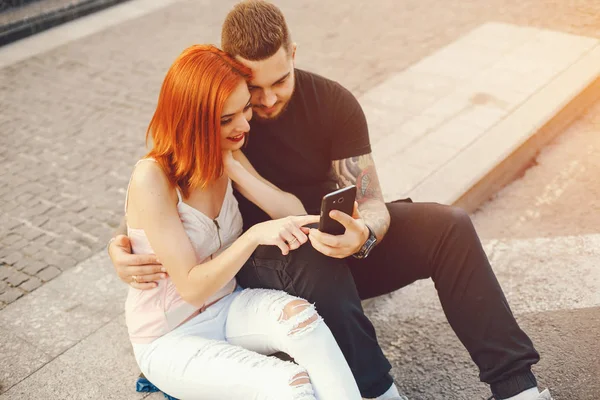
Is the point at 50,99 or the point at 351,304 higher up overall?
the point at 351,304

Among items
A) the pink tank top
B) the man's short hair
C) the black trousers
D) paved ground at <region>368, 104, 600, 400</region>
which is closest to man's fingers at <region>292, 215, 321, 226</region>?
the black trousers

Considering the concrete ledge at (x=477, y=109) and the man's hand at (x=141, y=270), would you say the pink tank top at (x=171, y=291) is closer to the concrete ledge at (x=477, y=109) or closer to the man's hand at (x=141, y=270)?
the man's hand at (x=141, y=270)

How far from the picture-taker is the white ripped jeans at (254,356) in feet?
8.01

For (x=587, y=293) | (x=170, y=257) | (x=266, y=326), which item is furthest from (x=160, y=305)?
(x=587, y=293)

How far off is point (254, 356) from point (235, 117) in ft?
3.25

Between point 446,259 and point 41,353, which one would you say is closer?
point 446,259

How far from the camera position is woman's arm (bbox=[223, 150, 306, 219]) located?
9.95 feet

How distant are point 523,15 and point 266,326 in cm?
614

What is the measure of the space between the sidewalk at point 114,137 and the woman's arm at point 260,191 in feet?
3.05

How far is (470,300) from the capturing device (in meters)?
2.81

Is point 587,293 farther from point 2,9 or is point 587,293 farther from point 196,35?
point 2,9

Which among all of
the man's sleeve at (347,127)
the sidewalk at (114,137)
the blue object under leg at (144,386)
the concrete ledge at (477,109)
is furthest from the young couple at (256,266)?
the concrete ledge at (477,109)

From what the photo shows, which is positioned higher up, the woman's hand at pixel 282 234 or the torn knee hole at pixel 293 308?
the woman's hand at pixel 282 234

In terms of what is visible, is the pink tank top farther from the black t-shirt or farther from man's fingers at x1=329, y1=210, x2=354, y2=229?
man's fingers at x1=329, y1=210, x2=354, y2=229
